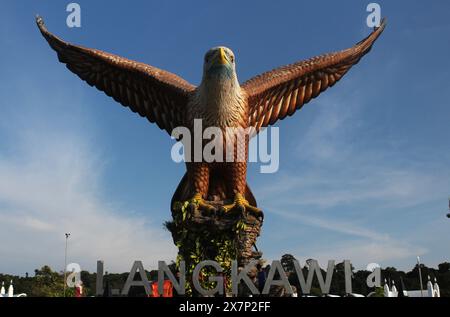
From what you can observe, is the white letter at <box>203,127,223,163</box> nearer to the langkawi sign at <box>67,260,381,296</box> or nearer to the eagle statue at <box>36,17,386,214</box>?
the eagle statue at <box>36,17,386,214</box>

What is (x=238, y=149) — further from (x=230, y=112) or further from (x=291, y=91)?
(x=291, y=91)

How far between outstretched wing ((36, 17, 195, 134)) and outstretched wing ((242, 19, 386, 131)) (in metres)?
1.34

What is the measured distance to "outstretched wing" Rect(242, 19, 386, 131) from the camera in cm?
837

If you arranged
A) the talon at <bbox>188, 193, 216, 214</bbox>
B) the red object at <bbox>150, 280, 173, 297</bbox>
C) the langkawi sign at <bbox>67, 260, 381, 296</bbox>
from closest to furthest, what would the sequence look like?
the langkawi sign at <bbox>67, 260, 381, 296</bbox>, the red object at <bbox>150, 280, 173, 297</bbox>, the talon at <bbox>188, 193, 216, 214</bbox>

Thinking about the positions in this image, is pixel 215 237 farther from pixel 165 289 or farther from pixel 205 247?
pixel 165 289

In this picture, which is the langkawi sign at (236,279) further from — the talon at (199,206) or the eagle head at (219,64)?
the eagle head at (219,64)

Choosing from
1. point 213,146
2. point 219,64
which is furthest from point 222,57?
point 213,146

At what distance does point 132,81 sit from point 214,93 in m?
2.14

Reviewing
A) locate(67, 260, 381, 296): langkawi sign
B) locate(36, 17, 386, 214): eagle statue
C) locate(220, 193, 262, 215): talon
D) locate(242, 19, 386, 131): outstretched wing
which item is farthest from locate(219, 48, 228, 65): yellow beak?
locate(67, 260, 381, 296): langkawi sign

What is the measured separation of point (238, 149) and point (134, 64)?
2.82 m

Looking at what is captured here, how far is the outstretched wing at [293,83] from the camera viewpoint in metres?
8.37

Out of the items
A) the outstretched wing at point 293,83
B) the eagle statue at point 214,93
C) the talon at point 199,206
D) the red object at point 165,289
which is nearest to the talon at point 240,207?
the eagle statue at point 214,93

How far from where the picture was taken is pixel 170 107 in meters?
8.48
